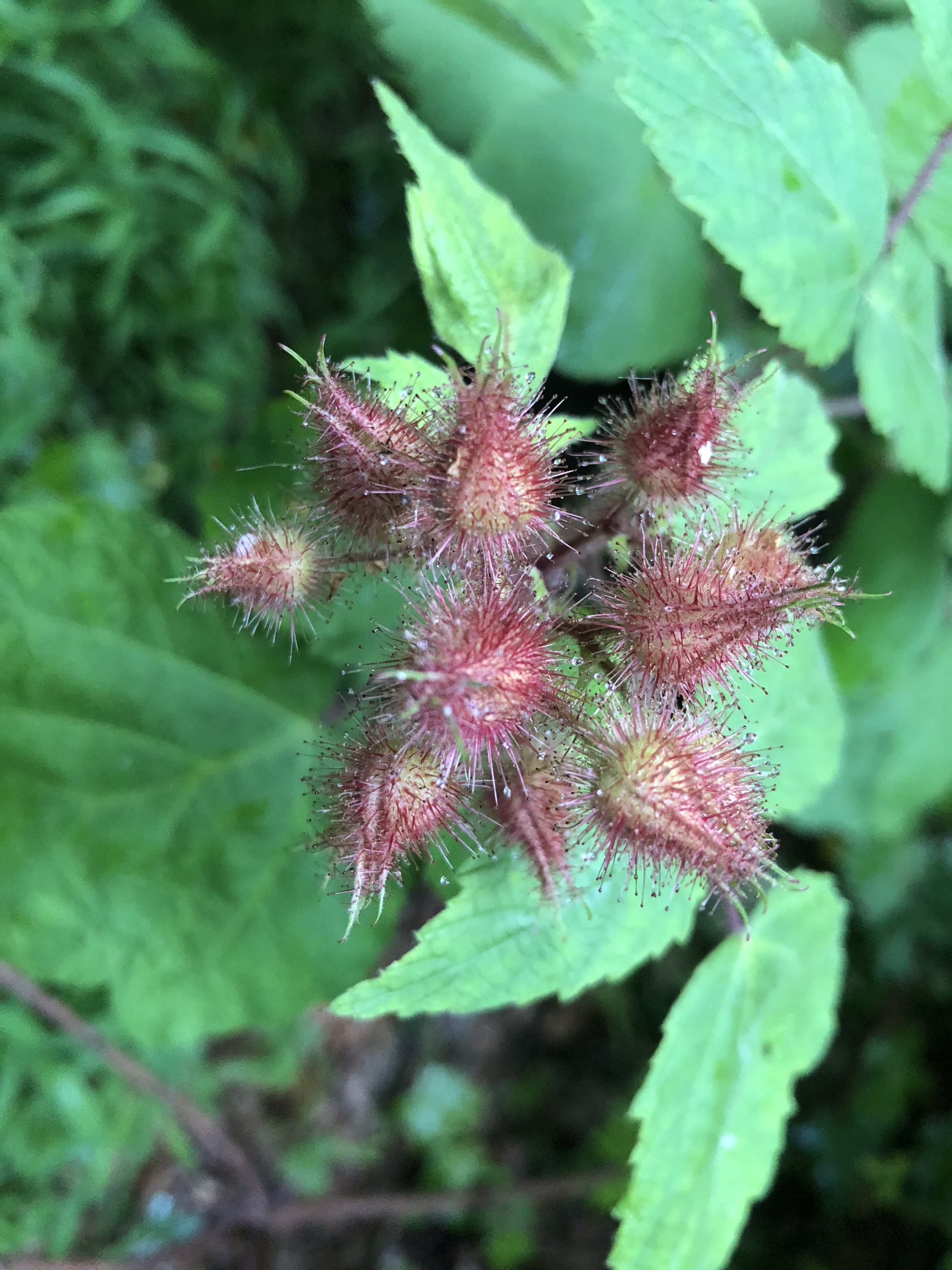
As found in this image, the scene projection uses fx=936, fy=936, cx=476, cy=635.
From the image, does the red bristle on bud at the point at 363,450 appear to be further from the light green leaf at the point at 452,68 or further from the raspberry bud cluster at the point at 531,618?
the light green leaf at the point at 452,68

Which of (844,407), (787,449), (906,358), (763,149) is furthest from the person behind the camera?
(844,407)

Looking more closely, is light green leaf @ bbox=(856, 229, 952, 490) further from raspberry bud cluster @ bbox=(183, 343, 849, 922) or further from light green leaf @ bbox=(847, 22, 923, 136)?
light green leaf @ bbox=(847, 22, 923, 136)

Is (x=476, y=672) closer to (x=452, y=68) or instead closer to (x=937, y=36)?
(x=937, y=36)

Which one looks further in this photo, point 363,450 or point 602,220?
point 602,220

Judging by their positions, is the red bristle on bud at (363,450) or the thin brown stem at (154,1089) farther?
the thin brown stem at (154,1089)

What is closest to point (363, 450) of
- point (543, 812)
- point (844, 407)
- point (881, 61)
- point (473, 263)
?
point (473, 263)

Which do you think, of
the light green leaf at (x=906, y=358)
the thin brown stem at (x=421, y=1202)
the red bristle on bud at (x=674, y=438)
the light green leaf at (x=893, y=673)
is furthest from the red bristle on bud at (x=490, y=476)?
the thin brown stem at (x=421, y=1202)
